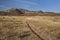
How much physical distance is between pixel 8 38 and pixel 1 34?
8.34 ft

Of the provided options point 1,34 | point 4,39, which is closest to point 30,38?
point 4,39

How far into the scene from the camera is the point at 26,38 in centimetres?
1702

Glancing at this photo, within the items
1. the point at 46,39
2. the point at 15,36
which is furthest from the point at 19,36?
the point at 46,39

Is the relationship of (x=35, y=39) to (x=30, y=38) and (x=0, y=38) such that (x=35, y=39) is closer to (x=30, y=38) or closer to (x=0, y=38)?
(x=30, y=38)

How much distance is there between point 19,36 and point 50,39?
347 cm

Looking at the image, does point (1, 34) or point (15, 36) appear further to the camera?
point (1, 34)

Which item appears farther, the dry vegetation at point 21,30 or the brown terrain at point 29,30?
the brown terrain at point 29,30

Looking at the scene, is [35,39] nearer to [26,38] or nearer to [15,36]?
[26,38]

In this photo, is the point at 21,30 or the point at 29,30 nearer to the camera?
the point at 21,30

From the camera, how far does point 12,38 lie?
16891 mm

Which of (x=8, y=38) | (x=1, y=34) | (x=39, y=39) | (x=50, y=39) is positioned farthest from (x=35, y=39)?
(x=1, y=34)

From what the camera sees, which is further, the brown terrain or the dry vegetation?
the brown terrain

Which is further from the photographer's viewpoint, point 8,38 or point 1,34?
point 1,34

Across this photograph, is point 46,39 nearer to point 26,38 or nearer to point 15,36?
point 26,38
